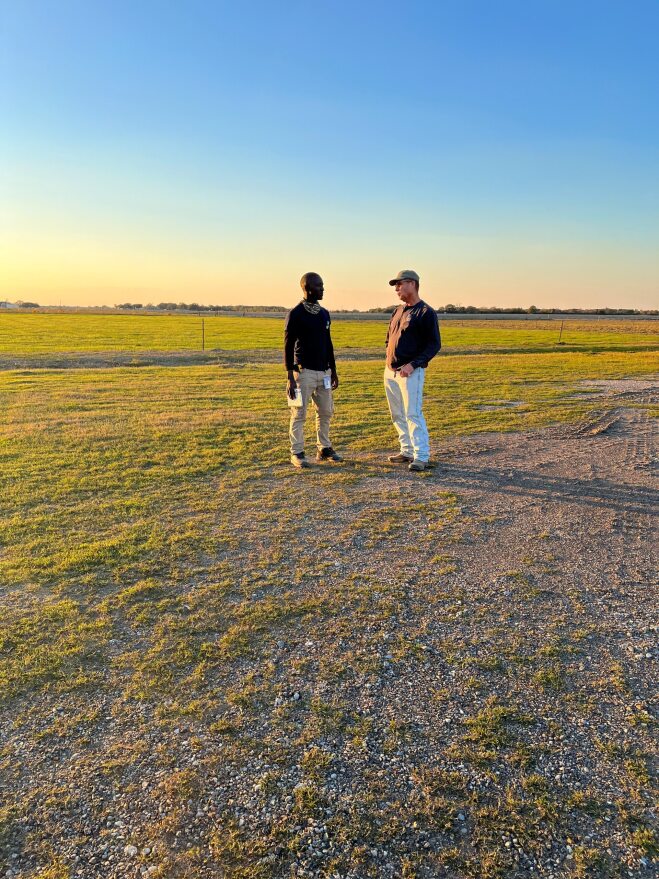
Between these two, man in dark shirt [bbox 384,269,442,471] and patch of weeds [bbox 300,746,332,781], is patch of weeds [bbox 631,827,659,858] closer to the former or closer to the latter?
patch of weeds [bbox 300,746,332,781]

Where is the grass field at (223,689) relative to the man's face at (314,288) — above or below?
below

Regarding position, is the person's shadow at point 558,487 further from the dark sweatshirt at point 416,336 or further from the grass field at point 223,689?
the dark sweatshirt at point 416,336

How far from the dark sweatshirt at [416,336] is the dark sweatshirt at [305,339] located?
0.92 meters

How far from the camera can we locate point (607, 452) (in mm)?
7660

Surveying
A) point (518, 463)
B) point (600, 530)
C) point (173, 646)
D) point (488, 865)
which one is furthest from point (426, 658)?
point (518, 463)

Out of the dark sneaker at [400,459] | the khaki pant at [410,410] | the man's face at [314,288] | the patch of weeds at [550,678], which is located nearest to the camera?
the patch of weeds at [550,678]

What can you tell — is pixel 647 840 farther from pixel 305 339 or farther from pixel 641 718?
pixel 305 339

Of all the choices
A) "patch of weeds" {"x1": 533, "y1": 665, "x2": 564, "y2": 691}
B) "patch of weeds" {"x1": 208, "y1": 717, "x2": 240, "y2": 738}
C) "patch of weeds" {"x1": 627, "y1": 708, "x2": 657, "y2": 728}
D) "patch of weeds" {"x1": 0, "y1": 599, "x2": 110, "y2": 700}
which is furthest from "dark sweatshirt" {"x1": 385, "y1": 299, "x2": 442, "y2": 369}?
"patch of weeds" {"x1": 208, "y1": 717, "x2": 240, "y2": 738}

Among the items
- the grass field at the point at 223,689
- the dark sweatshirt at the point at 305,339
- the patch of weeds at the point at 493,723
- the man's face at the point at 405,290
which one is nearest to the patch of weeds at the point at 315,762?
the grass field at the point at 223,689

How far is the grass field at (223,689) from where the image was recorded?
6.61ft

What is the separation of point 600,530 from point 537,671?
8.19ft

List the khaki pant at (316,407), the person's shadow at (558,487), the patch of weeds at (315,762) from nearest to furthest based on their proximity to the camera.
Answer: the patch of weeds at (315,762) < the person's shadow at (558,487) < the khaki pant at (316,407)

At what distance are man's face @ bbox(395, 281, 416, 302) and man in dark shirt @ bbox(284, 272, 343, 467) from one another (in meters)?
0.95

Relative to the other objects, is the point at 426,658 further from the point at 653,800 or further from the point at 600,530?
the point at 600,530
